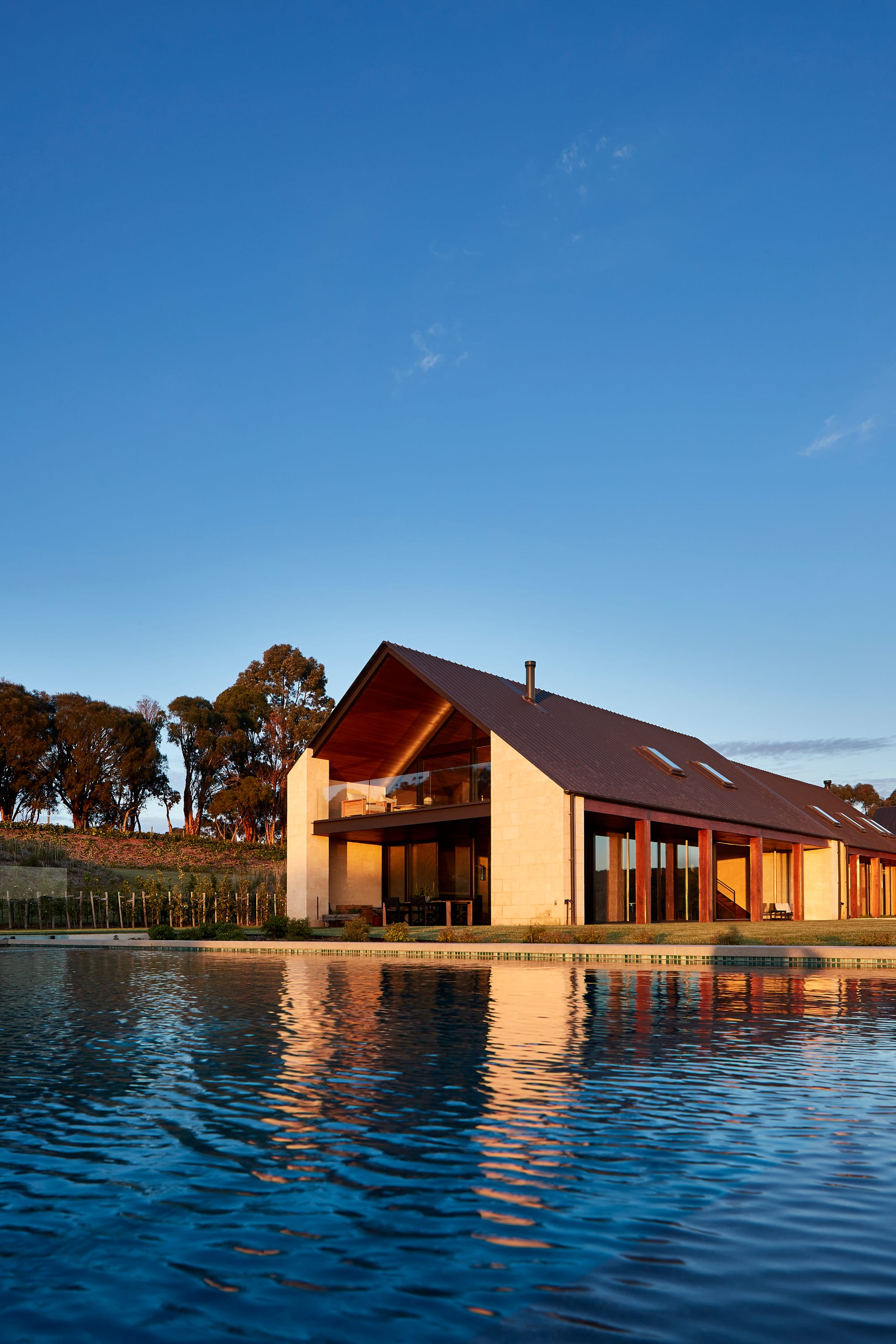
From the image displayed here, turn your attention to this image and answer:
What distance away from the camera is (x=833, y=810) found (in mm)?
45312

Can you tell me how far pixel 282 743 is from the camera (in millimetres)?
61562

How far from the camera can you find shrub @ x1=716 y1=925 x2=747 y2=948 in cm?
1900

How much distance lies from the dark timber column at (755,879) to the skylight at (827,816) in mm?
7569

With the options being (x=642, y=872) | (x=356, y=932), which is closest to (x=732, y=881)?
(x=642, y=872)

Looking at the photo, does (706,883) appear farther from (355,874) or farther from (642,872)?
(355,874)

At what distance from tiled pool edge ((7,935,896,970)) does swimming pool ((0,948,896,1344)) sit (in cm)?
655

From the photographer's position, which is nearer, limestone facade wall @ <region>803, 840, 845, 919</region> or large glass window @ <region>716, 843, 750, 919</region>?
large glass window @ <region>716, 843, 750, 919</region>

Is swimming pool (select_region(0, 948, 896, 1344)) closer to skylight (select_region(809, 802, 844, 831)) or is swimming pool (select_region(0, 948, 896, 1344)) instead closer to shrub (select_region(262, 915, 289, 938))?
shrub (select_region(262, 915, 289, 938))

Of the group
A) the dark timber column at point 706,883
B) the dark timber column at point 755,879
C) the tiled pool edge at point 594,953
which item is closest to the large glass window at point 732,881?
the dark timber column at point 755,879

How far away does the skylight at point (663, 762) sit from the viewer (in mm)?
32000

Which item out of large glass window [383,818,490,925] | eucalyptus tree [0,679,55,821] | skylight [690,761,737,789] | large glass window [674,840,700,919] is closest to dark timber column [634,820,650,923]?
large glass window [674,840,700,919]

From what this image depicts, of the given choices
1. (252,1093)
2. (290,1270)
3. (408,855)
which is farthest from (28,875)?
(290,1270)

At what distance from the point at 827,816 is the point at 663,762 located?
40.1ft

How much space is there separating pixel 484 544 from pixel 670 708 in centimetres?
1746
